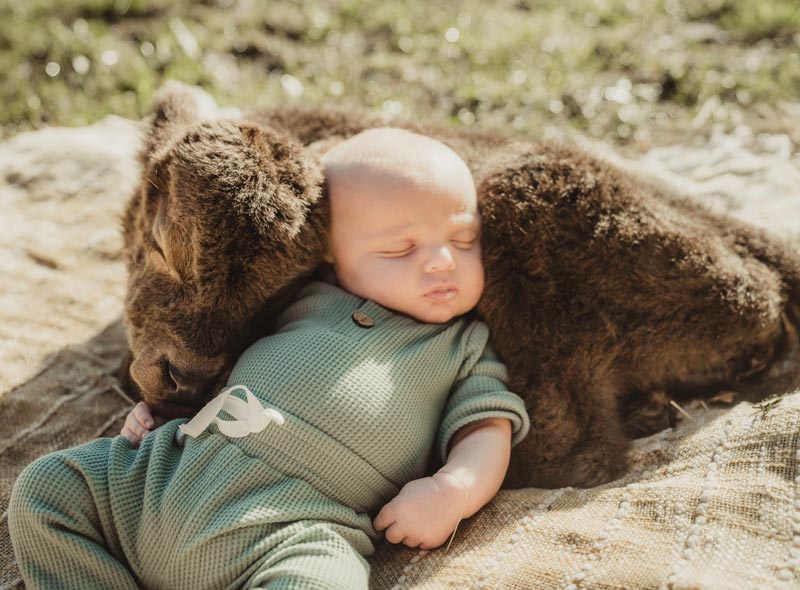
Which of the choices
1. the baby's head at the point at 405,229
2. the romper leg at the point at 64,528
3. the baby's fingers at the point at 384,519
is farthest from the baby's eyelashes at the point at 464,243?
the romper leg at the point at 64,528

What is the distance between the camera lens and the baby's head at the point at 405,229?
2.21m

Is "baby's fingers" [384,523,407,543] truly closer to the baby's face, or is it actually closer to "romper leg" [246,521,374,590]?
"romper leg" [246,521,374,590]

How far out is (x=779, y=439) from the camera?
74.9 inches

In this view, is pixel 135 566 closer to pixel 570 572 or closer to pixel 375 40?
pixel 570 572

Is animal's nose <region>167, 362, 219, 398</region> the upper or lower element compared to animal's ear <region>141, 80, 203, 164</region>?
lower

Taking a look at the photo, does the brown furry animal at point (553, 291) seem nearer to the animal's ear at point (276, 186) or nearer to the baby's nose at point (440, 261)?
the animal's ear at point (276, 186)

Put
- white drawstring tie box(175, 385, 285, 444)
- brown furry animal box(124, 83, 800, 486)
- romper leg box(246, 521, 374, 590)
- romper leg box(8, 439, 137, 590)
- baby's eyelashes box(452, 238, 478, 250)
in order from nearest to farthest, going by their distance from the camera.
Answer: romper leg box(246, 521, 374, 590), romper leg box(8, 439, 137, 590), white drawstring tie box(175, 385, 285, 444), brown furry animal box(124, 83, 800, 486), baby's eyelashes box(452, 238, 478, 250)

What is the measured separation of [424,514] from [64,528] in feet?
2.90

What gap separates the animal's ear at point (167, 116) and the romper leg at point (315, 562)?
1.31 metres

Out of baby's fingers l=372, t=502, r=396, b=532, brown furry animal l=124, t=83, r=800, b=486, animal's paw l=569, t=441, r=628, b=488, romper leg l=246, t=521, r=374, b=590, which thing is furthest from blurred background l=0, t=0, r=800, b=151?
romper leg l=246, t=521, r=374, b=590

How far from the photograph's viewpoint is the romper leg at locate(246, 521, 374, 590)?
5.37ft

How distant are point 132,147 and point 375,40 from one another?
2409 mm

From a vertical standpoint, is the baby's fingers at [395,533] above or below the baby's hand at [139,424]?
below

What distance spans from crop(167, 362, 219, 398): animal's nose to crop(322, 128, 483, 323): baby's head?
52cm
